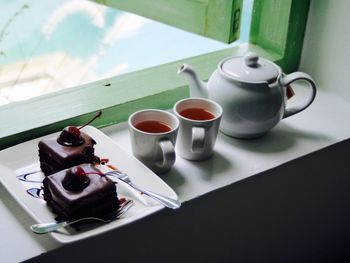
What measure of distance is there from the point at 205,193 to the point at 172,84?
30 centimetres

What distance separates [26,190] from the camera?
75 cm

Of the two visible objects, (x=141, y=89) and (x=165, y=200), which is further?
(x=141, y=89)

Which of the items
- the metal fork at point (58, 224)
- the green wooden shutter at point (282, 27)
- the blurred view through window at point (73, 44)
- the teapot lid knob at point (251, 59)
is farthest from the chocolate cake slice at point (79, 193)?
the blurred view through window at point (73, 44)

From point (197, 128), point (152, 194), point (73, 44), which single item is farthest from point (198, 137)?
point (73, 44)

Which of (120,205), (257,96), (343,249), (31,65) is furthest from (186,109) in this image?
(31,65)

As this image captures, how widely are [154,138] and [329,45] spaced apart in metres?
0.50

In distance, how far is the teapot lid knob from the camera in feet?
2.94

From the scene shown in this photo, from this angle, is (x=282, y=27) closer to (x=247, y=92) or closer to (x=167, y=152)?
(x=247, y=92)

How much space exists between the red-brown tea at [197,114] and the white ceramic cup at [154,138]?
4cm

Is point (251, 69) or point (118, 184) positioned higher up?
point (251, 69)

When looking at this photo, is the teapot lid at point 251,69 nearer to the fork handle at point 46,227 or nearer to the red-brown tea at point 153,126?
the red-brown tea at point 153,126

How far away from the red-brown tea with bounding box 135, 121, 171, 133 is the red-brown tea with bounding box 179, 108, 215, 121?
0.04m

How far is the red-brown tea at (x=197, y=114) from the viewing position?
0.88m

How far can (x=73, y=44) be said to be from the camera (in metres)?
2.44
